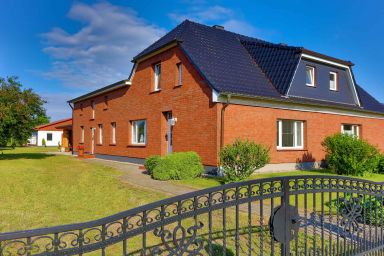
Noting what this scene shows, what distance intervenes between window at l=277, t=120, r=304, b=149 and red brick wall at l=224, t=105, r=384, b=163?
25 centimetres

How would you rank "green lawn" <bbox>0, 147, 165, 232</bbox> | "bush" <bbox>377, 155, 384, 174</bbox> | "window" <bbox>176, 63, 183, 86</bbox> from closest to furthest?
"green lawn" <bbox>0, 147, 165, 232</bbox> < "window" <bbox>176, 63, 183, 86</bbox> < "bush" <bbox>377, 155, 384, 174</bbox>

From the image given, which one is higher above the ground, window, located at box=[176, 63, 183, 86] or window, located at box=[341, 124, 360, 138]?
window, located at box=[176, 63, 183, 86]

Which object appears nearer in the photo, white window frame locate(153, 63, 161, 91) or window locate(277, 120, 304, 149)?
window locate(277, 120, 304, 149)

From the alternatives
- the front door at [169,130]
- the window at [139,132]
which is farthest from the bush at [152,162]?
the window at [139,132]

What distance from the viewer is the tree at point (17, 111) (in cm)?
1922

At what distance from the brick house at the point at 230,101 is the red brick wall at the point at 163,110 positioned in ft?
0.15

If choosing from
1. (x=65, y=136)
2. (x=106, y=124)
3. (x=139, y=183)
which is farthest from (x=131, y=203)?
(x=65, y=136)

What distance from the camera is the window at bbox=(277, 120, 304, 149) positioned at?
1550 cm

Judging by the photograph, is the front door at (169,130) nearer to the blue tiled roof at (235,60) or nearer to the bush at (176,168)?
the blue tiled roof at (235,60)

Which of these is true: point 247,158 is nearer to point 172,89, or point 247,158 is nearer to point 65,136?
point 172,89

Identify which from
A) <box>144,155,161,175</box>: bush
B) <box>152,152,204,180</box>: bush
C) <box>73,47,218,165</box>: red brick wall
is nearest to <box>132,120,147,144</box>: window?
<box>73,47,218,165</box>: red brick wall

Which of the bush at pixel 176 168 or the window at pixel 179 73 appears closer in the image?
the bush at pixel 176 168

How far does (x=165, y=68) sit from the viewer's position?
55.2ft

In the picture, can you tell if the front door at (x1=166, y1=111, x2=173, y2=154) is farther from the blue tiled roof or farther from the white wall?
the white wall
